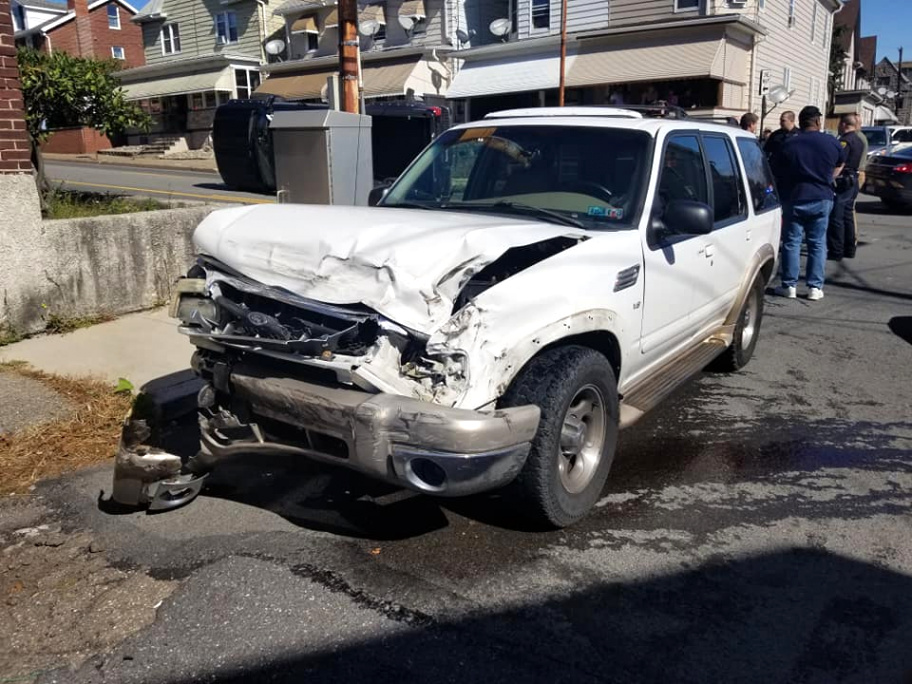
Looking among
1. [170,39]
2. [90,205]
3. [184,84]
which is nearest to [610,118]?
[90,205]

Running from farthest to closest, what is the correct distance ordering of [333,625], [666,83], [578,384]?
[666,83] → [578,384] → [333,625]

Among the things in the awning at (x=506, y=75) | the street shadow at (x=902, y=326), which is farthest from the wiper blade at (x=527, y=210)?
the awning at (x=506, y=75)

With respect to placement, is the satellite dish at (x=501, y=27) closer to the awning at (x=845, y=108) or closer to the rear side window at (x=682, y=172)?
the awning at (x=845, y=108)

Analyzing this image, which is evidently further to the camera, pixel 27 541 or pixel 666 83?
pixel 666 83

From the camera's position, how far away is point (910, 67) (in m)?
105

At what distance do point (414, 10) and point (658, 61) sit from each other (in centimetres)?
1017

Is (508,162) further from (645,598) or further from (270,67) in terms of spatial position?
(270,67)

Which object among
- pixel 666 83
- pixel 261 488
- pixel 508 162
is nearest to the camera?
pixel 261 488

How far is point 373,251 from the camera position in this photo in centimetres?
336

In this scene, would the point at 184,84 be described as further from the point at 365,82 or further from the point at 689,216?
the point at 689,216

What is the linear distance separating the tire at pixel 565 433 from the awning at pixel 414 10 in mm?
27921

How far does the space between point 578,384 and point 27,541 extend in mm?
2683

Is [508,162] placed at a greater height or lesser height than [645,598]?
greater

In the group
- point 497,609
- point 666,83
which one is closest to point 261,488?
point 497,609
